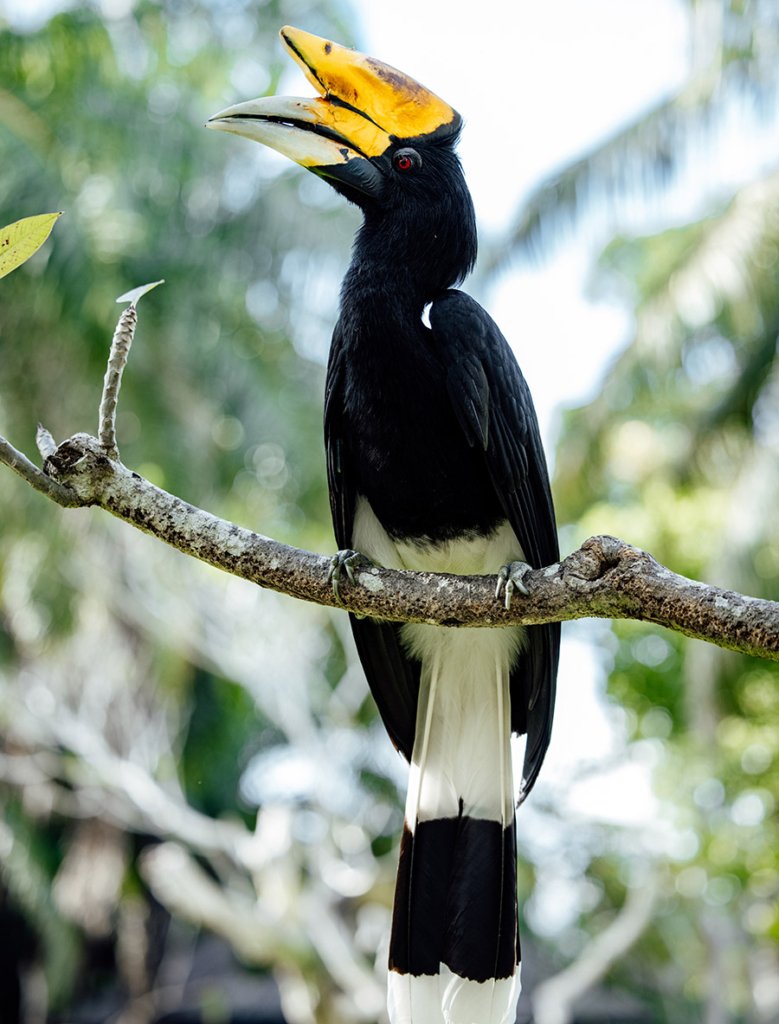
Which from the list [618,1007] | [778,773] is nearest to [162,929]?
[618,1007]

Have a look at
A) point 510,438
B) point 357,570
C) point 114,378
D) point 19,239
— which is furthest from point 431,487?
point 19,239

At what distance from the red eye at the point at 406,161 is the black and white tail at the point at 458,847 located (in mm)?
1327

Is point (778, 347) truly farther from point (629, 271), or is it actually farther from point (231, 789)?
point (629, 271)

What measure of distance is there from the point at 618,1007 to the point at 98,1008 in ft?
20.1

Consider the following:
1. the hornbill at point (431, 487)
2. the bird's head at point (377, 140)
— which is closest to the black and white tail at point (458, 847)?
the hornbill at point (431, 487)

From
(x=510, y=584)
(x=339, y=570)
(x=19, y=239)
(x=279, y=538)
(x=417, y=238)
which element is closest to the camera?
(x=19, y=239)

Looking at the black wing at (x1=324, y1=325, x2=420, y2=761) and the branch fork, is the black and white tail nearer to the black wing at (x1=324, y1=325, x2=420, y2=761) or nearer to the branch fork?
the black wing at (x1=324, y1=325, x2=420, y2=761)

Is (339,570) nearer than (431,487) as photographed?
Yes

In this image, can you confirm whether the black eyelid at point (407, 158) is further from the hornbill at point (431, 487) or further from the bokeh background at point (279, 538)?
the bokeh background at point (279, 538)

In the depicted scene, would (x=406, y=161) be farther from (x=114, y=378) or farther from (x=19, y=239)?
(x=19, y=239)

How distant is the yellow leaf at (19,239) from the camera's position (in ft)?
7.63

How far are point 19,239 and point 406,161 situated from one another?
154cm

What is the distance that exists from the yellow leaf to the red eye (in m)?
1.49

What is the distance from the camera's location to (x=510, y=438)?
3275 millimetres
